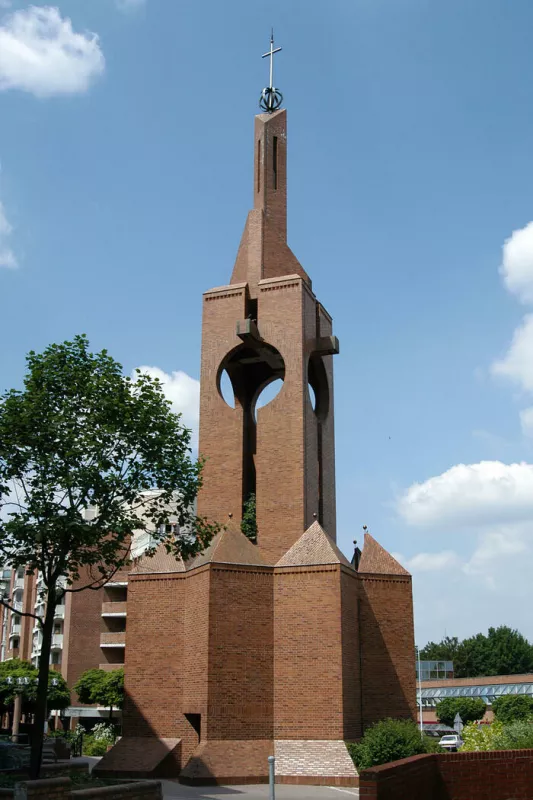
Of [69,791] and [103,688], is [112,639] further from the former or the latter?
[69,791]

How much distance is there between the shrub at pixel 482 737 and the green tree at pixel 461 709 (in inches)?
1643

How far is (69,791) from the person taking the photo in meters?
14.9

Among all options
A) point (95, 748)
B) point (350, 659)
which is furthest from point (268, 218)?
point (95, 748)

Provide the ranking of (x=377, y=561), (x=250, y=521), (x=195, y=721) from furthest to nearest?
(x=250, y=521) → (x=377, y=561) → (x=195, y=721)

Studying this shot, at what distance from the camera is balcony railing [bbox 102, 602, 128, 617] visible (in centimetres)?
5556

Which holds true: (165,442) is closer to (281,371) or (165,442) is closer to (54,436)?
(54,436)

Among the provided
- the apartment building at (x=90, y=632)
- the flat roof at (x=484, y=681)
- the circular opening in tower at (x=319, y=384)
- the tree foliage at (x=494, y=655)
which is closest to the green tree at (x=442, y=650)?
the tree foliage at (x=494, y=655)

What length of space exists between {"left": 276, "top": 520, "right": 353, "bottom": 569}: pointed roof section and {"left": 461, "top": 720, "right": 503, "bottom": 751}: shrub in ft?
19.3

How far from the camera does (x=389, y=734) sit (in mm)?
22750

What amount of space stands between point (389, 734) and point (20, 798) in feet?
38.7

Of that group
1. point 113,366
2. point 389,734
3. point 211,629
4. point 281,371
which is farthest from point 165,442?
point 281,371

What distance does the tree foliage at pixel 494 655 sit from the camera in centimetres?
9281

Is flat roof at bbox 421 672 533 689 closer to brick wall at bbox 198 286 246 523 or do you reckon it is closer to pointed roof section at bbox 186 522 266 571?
brick wall at bbox 198 286 246 523

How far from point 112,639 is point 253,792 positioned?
114ft
